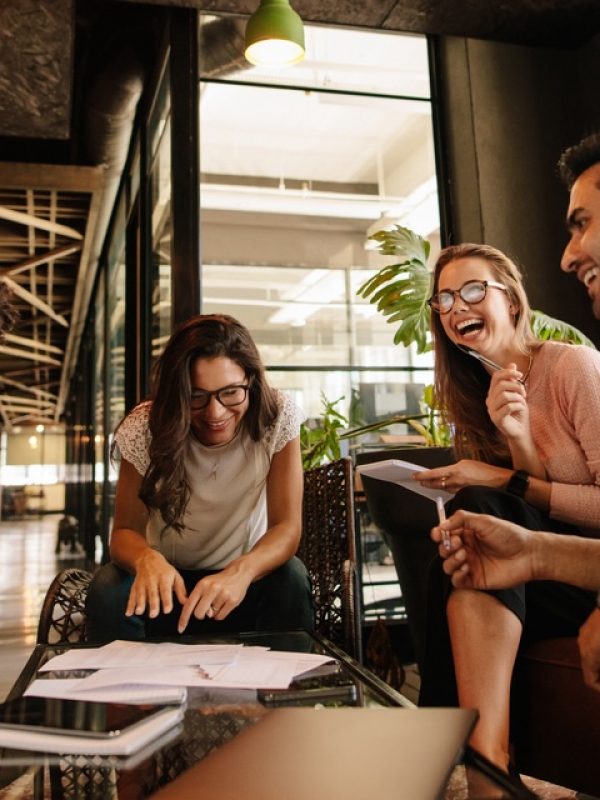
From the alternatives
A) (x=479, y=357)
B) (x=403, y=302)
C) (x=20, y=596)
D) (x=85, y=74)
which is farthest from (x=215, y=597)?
(x=20, y=596)

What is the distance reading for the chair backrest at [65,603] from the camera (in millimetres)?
1622

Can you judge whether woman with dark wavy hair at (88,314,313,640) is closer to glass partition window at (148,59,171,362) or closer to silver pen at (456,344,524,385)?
silver pen at (456,344,524,385)

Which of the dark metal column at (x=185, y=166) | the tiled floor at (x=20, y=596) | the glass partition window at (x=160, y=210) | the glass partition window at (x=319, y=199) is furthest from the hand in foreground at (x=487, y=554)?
the glass partition window at (x=319, y=199)

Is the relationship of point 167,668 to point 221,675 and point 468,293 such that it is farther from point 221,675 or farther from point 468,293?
point 468,293

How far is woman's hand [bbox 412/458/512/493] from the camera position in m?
1.68

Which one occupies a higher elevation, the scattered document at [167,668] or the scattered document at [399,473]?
the scattered document at [399,473]

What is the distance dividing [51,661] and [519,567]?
2.56ft

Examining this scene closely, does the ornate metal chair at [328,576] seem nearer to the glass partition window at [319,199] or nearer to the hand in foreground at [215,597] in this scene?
the hand in foreground at [215,597]

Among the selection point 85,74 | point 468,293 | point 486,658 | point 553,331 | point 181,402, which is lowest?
point 486,658

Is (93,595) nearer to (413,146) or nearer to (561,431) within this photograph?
(561,431)

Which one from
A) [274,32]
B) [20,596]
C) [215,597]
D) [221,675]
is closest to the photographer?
[221,675]

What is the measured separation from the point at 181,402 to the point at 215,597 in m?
0.55

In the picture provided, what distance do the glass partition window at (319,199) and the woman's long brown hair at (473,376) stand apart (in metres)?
1.85

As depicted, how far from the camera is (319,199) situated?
4.20 meters
